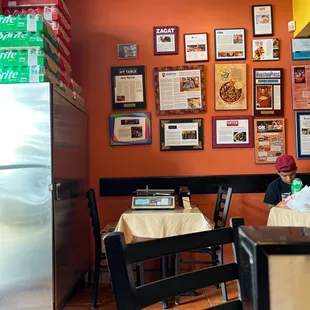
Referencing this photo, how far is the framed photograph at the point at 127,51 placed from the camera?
11.4 feet

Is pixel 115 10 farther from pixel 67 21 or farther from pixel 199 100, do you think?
pixel 199 100

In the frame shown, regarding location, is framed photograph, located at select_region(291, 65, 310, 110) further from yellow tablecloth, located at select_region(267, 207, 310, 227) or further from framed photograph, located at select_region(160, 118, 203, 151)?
yellow tablecloth, located at select_region(267, 207, 310, 227)

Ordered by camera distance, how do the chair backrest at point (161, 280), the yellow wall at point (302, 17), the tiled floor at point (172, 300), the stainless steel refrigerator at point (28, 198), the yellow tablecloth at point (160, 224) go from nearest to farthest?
1. the chair backrest at point (161, 280)
2. the stainless steel refrigerator at point (28, 198)
3. the yellow tablecloth at point (160, 224)
4. the tiled floor at point (172, 300)
5. the yellow wall at point (302, 17)

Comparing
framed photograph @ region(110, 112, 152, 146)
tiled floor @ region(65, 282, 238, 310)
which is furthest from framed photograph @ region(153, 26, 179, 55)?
tiled floor @ region(65, 282, 238, 310)

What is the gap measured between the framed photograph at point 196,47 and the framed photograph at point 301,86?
0.93 metres

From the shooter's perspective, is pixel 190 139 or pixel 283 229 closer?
pixel 283 229

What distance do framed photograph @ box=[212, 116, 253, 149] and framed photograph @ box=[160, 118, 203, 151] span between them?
17 cm

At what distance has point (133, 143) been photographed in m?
3.43

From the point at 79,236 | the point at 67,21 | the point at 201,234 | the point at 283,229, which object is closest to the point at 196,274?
the point at 201,234

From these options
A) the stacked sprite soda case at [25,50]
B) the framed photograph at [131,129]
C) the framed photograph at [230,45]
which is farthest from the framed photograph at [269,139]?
the stacked sprite soda case at [25,50]

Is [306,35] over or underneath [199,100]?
over

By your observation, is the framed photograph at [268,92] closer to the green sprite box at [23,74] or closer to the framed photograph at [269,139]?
the framed photograph at [269,139]

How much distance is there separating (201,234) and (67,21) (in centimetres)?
283

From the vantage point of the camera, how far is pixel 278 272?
1.25ft
